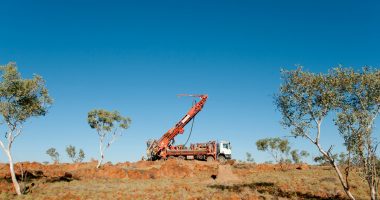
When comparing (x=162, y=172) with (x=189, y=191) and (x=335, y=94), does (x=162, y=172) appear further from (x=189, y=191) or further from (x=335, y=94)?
(x=335, y=94)

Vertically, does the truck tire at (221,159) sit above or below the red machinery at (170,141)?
below

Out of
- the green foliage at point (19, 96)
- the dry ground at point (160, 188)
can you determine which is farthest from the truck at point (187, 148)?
the green foliage at point (19, 96)

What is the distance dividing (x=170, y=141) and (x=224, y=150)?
34.0 ft

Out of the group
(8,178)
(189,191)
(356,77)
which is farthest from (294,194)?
(8,178)

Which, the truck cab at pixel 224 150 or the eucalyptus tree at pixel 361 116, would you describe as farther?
the truck cab at pixel 224 150

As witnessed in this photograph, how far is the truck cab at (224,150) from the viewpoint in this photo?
65.1 metres

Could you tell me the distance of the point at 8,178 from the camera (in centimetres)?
3941

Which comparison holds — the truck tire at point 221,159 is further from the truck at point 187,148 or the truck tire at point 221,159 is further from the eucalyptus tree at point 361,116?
the eucalyptus tree at point 361,116

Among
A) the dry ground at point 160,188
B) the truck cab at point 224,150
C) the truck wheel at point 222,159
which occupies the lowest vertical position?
the dry ground at point 160,188

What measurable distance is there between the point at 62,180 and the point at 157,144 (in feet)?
91.0

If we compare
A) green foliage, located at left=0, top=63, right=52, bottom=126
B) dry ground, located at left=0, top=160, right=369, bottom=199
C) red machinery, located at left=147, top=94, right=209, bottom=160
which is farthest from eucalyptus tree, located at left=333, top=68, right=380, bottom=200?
red machinery, located at left=147, top=94, right=209, bottom=160

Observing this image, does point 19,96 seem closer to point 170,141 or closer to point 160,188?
point 160,188

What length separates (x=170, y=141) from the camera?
2625 inches

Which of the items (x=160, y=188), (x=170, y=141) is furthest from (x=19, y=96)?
(x=170, y=141)
